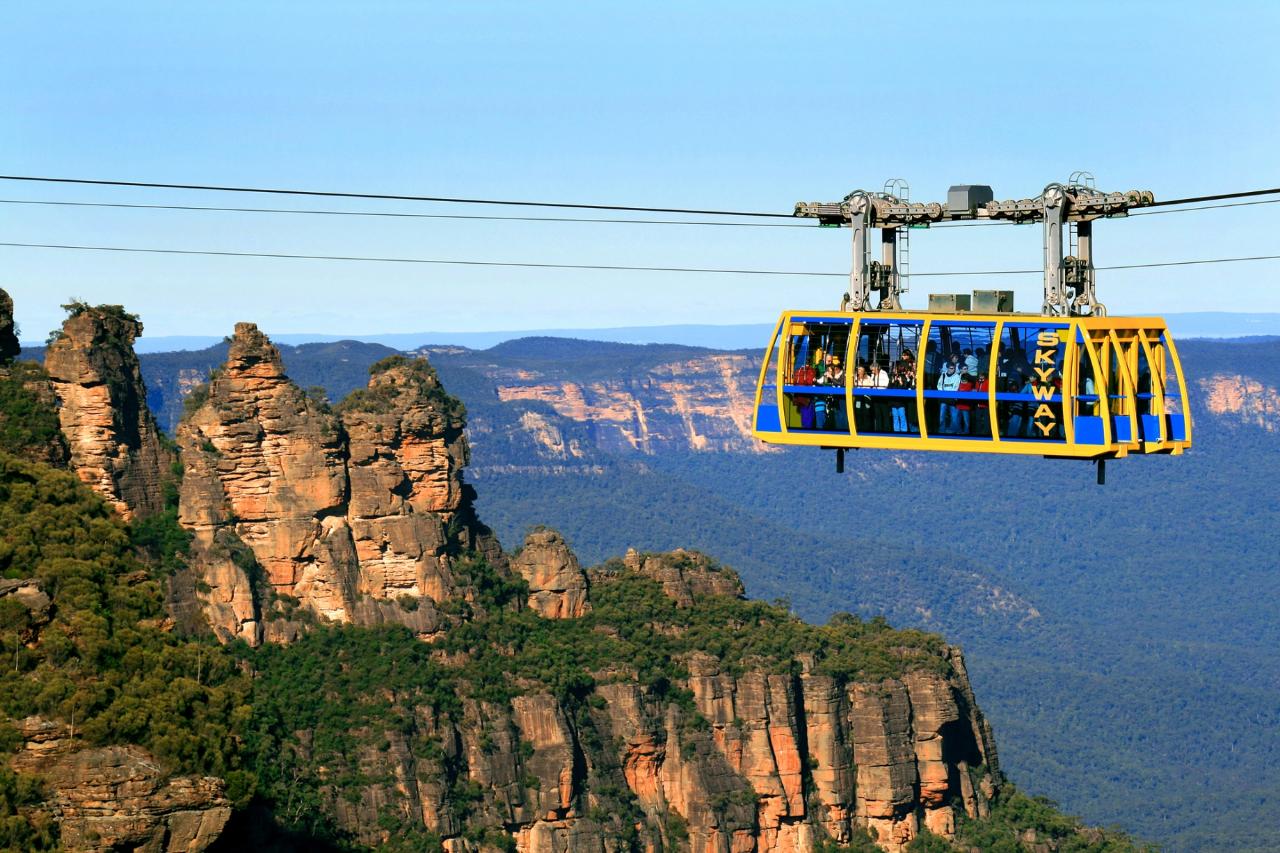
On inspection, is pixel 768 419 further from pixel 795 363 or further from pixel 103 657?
pixel 103 657

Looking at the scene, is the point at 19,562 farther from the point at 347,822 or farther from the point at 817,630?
the point at 817,630

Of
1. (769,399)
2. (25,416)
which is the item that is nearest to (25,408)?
(25,416)

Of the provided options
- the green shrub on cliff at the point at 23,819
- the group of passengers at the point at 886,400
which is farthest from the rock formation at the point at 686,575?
the group of passengers at the point at 886,400

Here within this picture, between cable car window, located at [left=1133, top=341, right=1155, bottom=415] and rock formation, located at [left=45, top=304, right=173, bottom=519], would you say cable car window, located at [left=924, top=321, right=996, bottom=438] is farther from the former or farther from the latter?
rock formation, located at [left=45, top=304, right=173, bottom=519]

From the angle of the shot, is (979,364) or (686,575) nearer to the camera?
(979,364)

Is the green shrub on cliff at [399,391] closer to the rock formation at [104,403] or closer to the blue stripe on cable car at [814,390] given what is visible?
the rock formation at [104,403]

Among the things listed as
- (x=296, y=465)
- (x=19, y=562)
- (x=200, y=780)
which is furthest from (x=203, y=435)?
Answer: (x=200, y=780)
